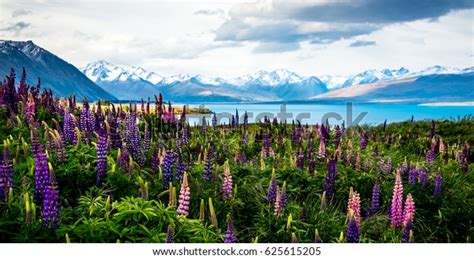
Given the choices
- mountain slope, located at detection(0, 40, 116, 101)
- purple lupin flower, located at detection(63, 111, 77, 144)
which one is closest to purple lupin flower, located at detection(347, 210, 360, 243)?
purple lupin flower, located at detection(63, 111, 77, 144)

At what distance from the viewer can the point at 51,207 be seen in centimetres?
460

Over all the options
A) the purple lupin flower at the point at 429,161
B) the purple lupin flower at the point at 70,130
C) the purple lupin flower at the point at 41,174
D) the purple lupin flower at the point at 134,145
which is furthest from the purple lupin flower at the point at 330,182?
the purple lupin flower at the point at 41,174

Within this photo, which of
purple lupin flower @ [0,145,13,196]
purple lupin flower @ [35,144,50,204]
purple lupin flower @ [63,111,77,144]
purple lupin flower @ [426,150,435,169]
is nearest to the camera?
purple lupin flower @ [35,144,50,204]

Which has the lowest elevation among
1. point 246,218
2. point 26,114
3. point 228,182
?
point 246,218

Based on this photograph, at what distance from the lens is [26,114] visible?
8.88m

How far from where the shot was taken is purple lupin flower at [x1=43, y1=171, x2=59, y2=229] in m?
4.54

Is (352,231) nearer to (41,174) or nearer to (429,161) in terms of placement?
(41,174)

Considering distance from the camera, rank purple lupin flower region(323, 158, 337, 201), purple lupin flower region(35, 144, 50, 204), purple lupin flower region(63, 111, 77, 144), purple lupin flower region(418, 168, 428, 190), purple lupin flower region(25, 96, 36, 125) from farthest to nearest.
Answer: purple lupin flower region(25, 96, 36, 125) → purple lupin flower region(418, 168, 428, 190) → purple lupin flower region(63, 111, 77, 144) → purple lupin flower region(323, 158, 337, 201) → purple lupin flower region(35, 144, 50, 204)

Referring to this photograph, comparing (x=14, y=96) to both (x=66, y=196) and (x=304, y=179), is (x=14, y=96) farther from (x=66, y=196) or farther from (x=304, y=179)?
(x=304, y=179)

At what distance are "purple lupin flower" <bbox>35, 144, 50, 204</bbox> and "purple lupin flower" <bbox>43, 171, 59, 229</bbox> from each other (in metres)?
0.20

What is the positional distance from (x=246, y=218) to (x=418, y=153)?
628 centimetres

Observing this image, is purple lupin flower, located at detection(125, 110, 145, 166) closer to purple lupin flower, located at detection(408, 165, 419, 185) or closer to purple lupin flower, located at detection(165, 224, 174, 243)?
purple lupin flower, located at detection(165, 224, 174, 243)
